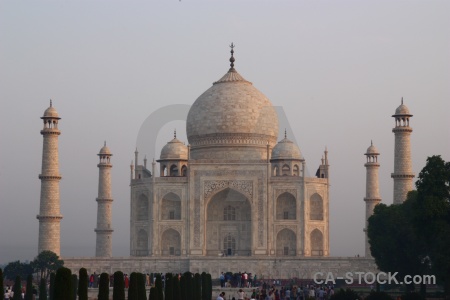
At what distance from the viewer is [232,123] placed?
169 ft

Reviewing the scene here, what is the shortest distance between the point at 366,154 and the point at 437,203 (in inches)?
823

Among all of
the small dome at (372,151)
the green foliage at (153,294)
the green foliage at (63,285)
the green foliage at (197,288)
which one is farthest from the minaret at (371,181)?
the green foliage at (63,285)

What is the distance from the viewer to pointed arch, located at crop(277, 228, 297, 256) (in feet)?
158

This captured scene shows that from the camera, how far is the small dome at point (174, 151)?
51.0 m

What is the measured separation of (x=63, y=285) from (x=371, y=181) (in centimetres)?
3351

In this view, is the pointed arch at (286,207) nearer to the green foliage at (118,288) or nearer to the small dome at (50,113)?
the small dome at (50,113)

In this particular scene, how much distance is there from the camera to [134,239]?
49.6 m

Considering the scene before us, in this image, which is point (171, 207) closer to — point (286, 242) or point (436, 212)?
point (286, 242)

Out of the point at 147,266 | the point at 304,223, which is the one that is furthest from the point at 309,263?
the point at 147,266

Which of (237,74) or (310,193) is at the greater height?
(237,74)

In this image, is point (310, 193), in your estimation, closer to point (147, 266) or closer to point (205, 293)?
point (147, 266)

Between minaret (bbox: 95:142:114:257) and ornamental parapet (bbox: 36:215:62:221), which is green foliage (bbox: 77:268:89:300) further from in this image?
minaret (bbox: 95:142:114:257)

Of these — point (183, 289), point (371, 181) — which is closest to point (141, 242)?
point (371, 181)

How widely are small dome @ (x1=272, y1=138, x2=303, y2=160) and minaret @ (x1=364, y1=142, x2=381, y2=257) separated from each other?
3989mm
